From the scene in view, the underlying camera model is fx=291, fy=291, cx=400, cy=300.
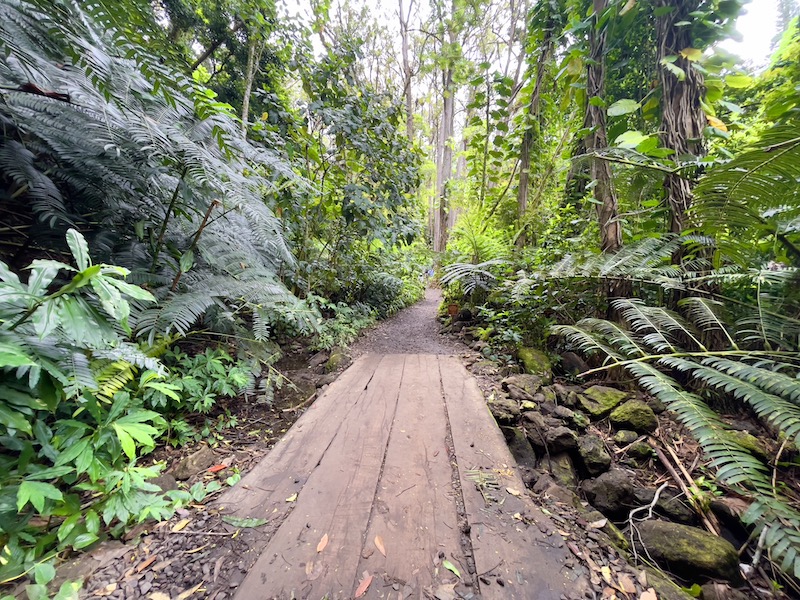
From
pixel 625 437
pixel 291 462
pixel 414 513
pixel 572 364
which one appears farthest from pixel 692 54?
pixel 291 462

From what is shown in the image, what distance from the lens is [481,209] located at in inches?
189

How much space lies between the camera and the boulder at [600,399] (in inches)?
71.6

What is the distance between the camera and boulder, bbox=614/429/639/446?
64.7 inches

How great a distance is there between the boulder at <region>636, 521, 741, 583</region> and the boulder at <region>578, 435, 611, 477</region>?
1.13ft

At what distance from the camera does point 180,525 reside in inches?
40.2

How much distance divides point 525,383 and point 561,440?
0.54 metres

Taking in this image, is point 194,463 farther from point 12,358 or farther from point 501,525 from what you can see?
point 501,525

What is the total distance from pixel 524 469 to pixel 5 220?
9.60 feet

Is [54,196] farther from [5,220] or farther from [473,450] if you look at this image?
[473,450]

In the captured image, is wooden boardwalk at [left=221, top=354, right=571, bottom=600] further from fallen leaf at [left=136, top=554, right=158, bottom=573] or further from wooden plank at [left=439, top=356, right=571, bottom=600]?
fallen leaf at [left=136, top=554, right=158, bottom=573]

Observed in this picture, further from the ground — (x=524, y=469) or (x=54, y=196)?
(x=54, y=196)

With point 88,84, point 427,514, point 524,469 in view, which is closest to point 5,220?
point 88,84

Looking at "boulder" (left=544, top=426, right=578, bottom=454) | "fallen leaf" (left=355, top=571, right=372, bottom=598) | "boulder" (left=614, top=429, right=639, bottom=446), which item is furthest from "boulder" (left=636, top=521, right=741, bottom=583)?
Result: "fallen leaf" (left=355, top=571, right=372, bottom=598)

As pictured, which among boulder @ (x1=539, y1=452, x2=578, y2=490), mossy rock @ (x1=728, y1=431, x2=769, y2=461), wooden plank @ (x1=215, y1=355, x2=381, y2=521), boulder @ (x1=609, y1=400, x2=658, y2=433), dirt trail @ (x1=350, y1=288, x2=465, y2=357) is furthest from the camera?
dirt trail @ (x1=350, y1=288, x2=465, y2=357)
